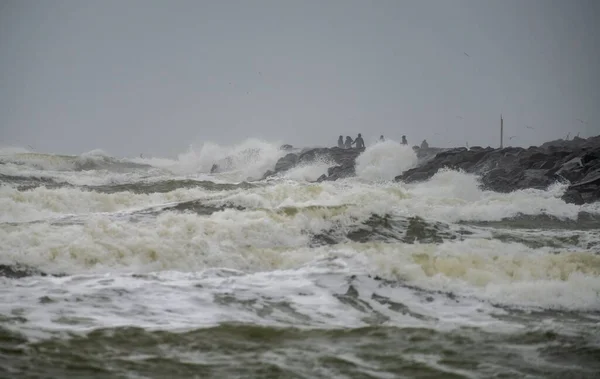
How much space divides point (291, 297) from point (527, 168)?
21837 mm

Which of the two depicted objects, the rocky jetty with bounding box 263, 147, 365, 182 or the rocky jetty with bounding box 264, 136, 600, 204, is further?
the rocky jetty with bounding box 263, 147, 365, 182

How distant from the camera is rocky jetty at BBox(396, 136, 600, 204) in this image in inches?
821

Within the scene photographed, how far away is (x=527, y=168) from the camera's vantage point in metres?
26.4

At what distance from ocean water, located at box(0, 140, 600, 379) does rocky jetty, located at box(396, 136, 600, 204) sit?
6931 millimetres

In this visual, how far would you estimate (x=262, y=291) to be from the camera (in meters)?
7.36

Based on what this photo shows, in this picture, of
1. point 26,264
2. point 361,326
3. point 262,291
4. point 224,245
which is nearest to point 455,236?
point 224,245

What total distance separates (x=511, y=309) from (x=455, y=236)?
20.1 feet

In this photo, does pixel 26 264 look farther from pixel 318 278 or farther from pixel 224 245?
pixel 318 278

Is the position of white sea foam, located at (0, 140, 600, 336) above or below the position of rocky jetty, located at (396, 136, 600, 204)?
below

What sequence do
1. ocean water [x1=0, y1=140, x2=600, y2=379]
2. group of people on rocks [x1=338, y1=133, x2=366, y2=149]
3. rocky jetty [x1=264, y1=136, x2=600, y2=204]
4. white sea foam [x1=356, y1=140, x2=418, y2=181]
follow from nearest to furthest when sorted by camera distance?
ocean water [x1=0, y1=140, x2=600, y2=379] → rocky jetty [x1=264, y1=136, x2=600, y2=204] → white sea foam [x1=356, y1=140, x2=418, y2=181] → group of people on rocks [x1=338, y1=133, x2=366, y2=149]

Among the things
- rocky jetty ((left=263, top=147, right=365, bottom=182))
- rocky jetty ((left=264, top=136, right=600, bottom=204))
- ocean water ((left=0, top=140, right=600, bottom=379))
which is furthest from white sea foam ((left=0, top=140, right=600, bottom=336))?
rocky jetty ((left=263, top=147, right=365, bottom=182))

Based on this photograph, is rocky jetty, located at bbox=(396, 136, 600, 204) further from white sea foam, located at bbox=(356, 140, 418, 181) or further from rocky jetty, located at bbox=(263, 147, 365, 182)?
rocky jetty, located at bbox=(263, 147, 365, 182)

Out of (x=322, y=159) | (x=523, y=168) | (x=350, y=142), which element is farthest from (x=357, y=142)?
(x=523, y=168)

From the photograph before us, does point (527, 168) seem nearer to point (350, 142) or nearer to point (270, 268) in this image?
point (270, 268)
